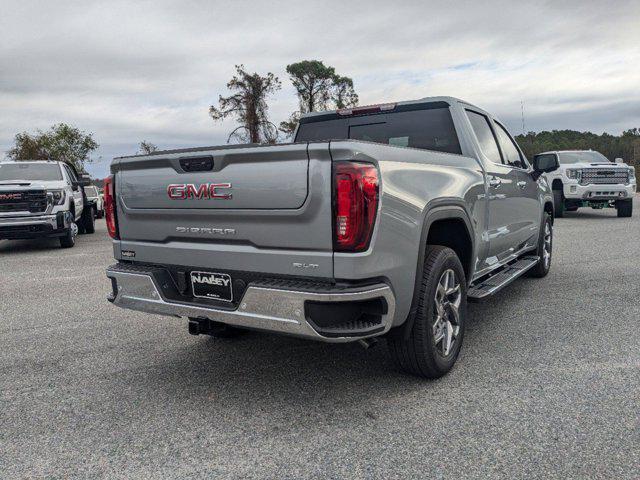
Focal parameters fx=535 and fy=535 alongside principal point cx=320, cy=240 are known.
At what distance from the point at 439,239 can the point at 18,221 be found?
917 cm

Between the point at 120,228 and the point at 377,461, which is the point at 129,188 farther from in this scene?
the point at 377,461

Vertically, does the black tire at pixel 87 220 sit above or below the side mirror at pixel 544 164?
below

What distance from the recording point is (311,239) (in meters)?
2.72

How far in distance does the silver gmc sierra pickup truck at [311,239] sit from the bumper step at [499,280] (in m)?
0.05

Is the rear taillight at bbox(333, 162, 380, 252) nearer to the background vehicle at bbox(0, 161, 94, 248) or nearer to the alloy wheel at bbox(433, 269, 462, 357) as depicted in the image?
the alloy wheel at bbox(433, 269, 462, 357)

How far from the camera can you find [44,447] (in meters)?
2.69

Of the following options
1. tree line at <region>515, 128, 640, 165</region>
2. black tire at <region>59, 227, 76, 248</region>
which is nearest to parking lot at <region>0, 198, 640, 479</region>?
black tire at <region>59, 227, 76, 248</region>

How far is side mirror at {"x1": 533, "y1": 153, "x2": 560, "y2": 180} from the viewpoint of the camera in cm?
540

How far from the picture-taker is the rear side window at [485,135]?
4546 mm

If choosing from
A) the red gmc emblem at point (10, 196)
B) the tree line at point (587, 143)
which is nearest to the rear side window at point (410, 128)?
the red gmc emblem at point (10, 196)

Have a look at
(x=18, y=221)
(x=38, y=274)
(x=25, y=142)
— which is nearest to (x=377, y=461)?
(x=38, y=274)

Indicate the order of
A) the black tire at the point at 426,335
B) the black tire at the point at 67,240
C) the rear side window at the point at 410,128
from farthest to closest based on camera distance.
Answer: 1. the black tire at the point at 67,240
2. the rear side window at the point at 410,128
3. the black tire at the point at 426,335

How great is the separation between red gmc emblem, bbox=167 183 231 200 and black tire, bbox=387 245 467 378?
1.26 meters

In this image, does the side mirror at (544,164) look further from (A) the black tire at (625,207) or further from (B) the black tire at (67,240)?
(A) the black tire at (625,207)
